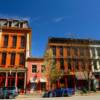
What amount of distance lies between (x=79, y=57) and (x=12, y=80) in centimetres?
1510

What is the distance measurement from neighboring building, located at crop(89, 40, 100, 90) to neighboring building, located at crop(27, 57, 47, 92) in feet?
36.9

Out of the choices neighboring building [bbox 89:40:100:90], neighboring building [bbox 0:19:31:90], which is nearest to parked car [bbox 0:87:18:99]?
neighboring building [bbox 0:19:31:90]

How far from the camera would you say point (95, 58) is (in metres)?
41.2

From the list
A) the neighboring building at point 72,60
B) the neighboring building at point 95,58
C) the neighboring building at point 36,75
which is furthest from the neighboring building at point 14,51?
the neighboring building at point 95,58

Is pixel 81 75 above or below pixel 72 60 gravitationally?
below

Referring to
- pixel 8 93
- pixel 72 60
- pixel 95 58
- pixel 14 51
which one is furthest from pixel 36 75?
pixel 95 58

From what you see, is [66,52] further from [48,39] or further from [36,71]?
[36,71]

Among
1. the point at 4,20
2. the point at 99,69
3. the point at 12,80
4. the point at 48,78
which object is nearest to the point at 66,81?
the point at 48,78

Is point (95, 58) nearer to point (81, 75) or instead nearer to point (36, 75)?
point (81, 75)

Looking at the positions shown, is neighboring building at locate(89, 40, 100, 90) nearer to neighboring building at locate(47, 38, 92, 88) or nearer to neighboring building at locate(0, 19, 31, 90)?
neighboring building at locate(47, 38, 92, 88)

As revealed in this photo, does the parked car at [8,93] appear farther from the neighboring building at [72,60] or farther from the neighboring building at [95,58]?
the neighboring building at [95,58]

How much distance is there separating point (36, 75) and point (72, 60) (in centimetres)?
881

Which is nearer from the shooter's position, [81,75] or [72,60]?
[81,75]

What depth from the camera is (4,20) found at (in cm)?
4075
